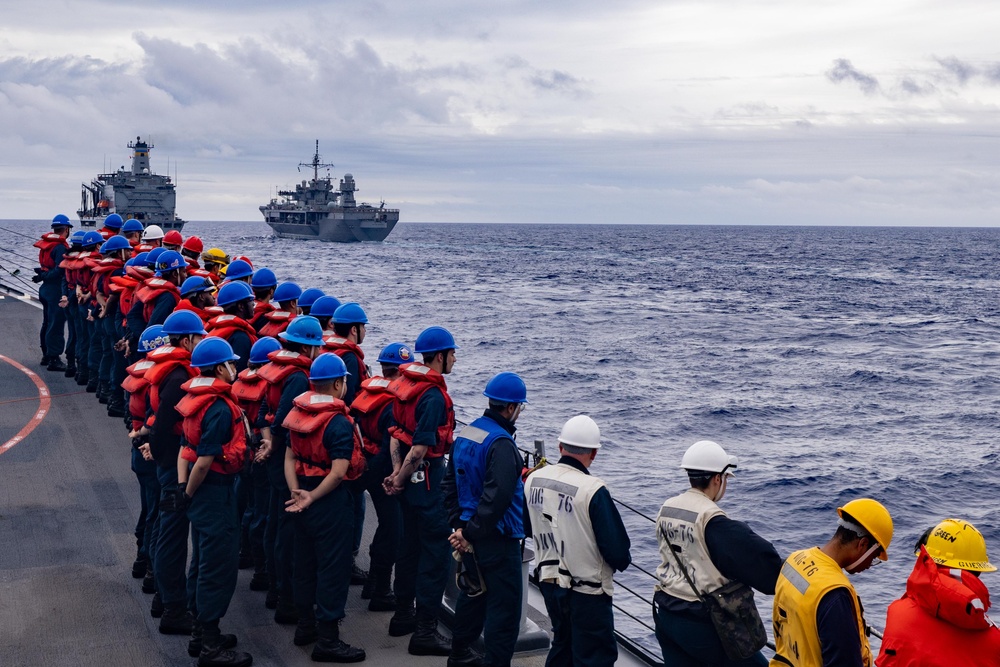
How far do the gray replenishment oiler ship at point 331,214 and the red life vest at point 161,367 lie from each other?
132422mm

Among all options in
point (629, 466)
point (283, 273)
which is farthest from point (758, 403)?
point (283, 273)

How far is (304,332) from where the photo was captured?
7.42 meters

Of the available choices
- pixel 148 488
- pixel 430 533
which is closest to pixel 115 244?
pixel 148 488

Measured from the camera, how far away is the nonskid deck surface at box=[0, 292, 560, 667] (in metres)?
6.73

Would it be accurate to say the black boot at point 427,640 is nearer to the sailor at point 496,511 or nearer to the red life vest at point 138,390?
the sailor at point 496,511

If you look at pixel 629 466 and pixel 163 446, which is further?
pixel 629 466

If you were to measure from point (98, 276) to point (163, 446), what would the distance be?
21.2 feet

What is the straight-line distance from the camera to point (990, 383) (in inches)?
1436

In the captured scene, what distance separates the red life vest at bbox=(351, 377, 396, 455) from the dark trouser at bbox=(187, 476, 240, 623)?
1.08 metres

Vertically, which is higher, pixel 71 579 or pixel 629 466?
pixel 71 579

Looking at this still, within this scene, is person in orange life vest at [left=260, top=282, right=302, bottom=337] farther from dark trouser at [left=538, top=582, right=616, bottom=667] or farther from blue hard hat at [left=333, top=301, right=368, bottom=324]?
dark trouser at [left=538, top=582, right=616, bottom=667]

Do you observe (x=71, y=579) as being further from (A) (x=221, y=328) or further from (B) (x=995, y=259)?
(B) (x=995, y=259)

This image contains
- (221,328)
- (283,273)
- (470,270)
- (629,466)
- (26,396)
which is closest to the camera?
(221,328)

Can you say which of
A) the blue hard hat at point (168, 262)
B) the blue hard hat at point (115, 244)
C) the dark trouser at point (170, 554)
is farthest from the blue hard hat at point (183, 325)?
the blue hard hat at point (115, 244)
